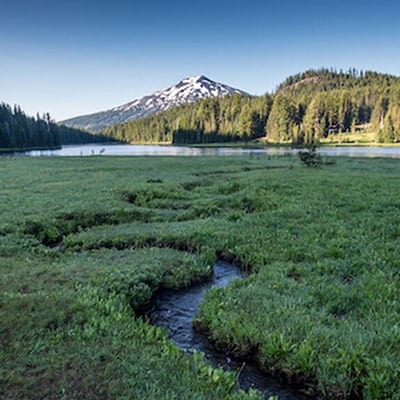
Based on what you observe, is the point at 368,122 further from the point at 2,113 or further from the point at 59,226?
the point at 59,226

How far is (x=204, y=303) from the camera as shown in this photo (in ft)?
23.8

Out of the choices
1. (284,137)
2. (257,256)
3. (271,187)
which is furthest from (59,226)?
(284,137)

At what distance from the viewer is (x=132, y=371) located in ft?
15.2

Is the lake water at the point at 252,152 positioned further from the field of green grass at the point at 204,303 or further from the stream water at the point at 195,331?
the stream water at the point at 195,331

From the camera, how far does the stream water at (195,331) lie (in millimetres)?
5172

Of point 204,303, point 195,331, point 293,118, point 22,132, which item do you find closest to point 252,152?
point 293,118

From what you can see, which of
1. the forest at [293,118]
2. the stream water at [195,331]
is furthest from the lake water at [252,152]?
the stream water at [195,331]

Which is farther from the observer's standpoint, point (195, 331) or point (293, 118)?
point (293, 118)

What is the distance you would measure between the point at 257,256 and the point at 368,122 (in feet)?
557

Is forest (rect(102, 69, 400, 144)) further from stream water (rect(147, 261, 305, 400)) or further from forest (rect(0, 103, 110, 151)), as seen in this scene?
stream water (rect(147, 261, 305, 400))

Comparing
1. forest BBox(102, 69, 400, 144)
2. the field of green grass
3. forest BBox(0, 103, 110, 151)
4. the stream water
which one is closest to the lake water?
forest BBox(0, 103, 110, 151)

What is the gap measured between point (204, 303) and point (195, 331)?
72 cm

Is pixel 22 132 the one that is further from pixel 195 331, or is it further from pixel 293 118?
pixel 195 331

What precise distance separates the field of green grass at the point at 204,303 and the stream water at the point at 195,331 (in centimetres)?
19
